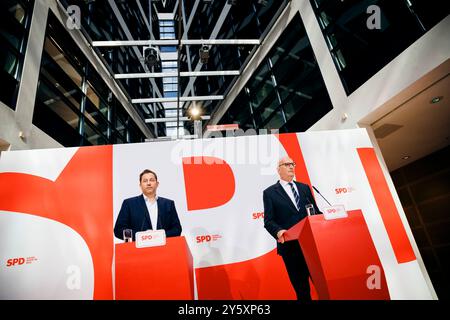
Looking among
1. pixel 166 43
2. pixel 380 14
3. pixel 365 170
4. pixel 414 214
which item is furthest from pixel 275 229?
pixel 166 43

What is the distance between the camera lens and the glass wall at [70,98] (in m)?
6.39

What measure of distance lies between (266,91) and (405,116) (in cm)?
447

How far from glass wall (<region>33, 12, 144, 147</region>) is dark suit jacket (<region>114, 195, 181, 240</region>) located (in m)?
3.80

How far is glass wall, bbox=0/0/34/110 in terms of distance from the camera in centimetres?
498

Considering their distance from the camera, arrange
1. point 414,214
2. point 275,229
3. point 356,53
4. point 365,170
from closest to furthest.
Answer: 1. point 275,229
2. point 365,170
3. point 356,53
4. point 414,214

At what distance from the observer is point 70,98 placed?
24.6 feet

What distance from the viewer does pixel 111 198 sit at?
3.68 m

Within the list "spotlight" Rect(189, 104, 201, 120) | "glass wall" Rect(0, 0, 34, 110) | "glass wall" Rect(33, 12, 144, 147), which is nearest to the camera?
"glass wall" Rect(0, 0, 34, 110)

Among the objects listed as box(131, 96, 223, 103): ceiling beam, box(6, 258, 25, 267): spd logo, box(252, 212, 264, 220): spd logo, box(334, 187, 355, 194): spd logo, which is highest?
box(131, 96, 223, 103): ceiling beam

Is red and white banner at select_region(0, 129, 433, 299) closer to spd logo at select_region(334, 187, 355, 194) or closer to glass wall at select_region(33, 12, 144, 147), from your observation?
spd logo at select_region(334, 187, 355, 194)

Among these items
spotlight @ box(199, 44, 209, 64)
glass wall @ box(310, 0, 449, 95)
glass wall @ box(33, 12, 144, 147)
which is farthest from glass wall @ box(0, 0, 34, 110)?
glass wall @ box(310, 0, 449, 95)

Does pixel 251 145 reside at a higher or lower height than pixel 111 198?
higher

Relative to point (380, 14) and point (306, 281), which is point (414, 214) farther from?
point (306, 281)
